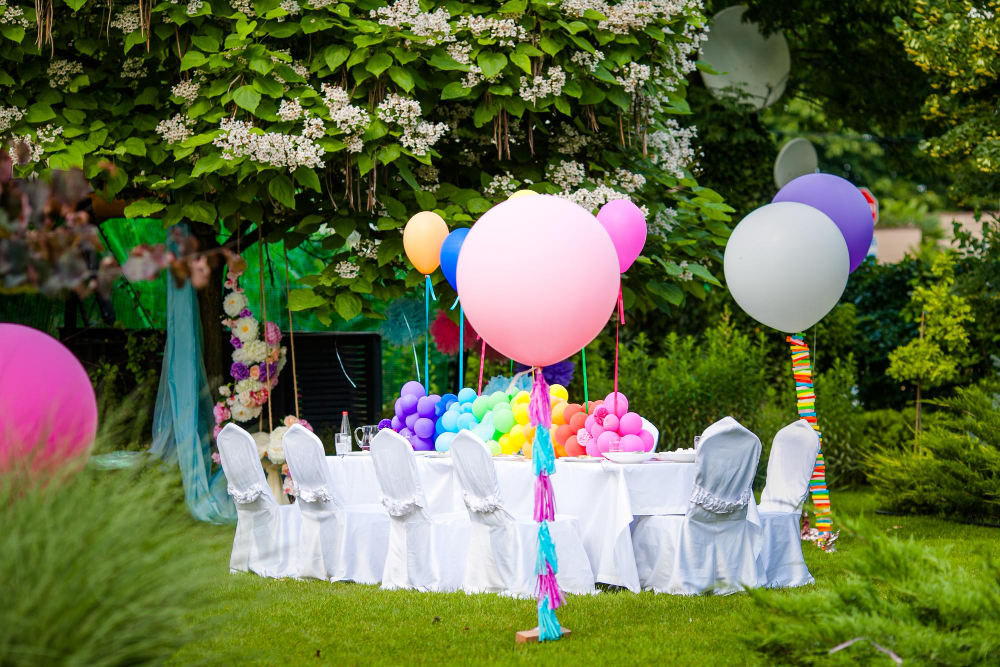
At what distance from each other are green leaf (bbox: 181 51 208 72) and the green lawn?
134 inches

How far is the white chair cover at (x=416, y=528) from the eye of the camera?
5.63 m

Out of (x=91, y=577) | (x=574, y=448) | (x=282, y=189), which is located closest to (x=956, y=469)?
(x=574, y=448)

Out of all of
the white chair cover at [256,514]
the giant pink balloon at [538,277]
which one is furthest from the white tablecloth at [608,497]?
the white chair cover at [256,514]

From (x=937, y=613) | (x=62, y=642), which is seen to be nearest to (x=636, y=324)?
(x=937, y=613)

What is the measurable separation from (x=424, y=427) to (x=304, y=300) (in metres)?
1.31

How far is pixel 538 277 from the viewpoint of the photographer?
13.8ft

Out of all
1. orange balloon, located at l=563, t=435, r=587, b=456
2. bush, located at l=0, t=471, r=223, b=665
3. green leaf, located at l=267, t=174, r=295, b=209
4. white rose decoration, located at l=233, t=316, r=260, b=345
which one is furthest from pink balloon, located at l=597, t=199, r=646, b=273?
white rose decoration, located at l=233, t=316, r=260, b=345

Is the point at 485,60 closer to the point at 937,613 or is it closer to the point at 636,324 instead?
the point at 937,613

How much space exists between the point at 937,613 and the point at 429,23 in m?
5.04

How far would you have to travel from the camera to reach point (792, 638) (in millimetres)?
3150

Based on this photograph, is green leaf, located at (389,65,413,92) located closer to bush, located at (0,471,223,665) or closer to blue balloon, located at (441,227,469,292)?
blue balloon, located at (441,227,469,292)

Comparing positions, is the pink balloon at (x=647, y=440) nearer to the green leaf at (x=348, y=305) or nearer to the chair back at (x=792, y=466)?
the chair back at (x=792, y=466)

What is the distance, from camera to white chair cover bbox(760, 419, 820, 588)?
566 centimetres

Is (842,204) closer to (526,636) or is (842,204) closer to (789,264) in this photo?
(789,264)
